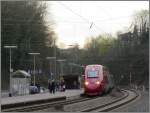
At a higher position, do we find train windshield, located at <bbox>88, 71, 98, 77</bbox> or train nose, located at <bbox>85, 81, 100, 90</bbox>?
train windshield, located at <bbox>88, 71, 98, 77</bbox>

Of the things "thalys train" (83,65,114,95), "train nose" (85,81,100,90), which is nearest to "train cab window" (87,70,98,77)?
"thalys train" (83,65,114,95)

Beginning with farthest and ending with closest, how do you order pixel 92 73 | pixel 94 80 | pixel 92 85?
pixel 92 73 < pixel 94 80 < pixel 92 85

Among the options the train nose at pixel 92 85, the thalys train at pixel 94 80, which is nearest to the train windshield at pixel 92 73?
the thalys train at pixel 94 80

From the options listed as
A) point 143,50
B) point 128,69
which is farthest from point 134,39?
point 128,69

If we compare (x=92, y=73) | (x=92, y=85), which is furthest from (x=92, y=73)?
(x=92, y=85)

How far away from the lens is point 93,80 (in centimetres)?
4581

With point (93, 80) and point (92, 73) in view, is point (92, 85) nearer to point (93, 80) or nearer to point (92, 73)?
point (93, 80)

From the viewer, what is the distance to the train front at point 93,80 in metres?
45.4

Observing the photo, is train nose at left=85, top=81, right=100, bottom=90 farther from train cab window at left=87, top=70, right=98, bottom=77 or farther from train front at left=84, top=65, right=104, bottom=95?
train cab window at left=87, top=70, right=98, bottom=77

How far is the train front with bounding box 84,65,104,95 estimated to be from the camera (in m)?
45.4

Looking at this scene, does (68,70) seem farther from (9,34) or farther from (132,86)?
(9,34)

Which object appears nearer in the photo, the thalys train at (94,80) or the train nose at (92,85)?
the train nose at (92,85)

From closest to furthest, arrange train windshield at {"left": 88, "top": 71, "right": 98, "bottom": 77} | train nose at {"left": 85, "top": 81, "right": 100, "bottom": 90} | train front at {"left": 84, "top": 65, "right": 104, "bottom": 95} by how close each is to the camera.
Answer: train nose at {"left": 85, "top": 81, "right": 100, "bottom": 90}, train front at {"left": 84, "top": 65, "right": 104, "bottom": 95}, train windshield at {"left": 88, "top": 71, "right": 98, "bottom": 77}

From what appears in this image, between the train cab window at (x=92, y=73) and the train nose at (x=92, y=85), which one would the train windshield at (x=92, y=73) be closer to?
the train cab window at (x=92, y=73)
